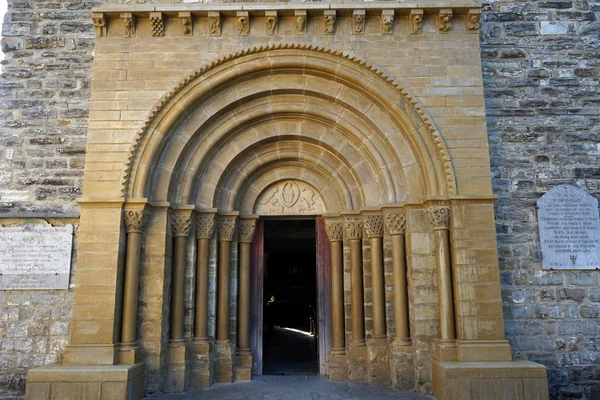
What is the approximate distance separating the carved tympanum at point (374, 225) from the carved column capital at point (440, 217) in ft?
2.85

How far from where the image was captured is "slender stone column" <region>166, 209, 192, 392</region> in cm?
647

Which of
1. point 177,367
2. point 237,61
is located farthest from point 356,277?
point 237,61

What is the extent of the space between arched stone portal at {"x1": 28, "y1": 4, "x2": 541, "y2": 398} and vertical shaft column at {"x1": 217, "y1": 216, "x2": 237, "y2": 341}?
0.02 metres

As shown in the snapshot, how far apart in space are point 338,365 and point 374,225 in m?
2.13

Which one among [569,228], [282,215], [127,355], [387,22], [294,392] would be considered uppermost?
[387,22]

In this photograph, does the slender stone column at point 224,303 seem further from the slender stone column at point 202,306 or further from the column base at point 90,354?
the column base at point 90,354

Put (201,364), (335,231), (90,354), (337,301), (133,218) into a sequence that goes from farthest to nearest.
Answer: (335,231) < (337,301) < (201,364) < (133,218) < (90,354)

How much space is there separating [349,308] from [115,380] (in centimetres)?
339

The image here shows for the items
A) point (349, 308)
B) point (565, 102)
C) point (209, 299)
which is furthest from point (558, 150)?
point (209, 299)

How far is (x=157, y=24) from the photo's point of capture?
22.9ft

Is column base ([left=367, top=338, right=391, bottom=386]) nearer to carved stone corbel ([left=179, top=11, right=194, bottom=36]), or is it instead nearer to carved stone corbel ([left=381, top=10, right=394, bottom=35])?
carved stone corbel ([left=381, top=10, right=394, bottom=35])

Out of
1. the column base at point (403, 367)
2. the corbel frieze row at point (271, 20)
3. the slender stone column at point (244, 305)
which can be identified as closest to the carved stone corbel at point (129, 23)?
the corbel frieze row at point (271, 20)

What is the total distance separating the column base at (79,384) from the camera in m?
5.70

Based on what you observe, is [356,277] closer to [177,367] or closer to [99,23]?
[177,367]
